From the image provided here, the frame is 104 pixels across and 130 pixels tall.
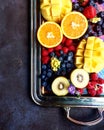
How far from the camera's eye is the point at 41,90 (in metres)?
1.60

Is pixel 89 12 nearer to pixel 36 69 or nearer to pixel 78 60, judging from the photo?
pixel 78 60

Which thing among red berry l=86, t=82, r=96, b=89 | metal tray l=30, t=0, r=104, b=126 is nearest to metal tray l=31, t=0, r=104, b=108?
metal tray l=30, t=0, r=104, b=126

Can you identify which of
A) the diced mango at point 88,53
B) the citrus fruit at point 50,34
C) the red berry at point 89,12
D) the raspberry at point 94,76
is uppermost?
the red berry at point 89,12

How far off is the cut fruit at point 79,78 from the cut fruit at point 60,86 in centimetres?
3

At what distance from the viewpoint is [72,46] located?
1.57m

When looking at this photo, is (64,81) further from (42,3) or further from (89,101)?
(42,3)

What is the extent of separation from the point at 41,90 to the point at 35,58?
0.13 meters

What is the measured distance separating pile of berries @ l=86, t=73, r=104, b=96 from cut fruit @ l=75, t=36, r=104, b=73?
0.02 metres

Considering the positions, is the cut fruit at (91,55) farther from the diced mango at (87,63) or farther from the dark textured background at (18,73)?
the dark textured background at (18,73)

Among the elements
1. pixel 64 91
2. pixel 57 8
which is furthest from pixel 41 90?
pixel 57 8

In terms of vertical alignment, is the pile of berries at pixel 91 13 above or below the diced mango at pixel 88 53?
above

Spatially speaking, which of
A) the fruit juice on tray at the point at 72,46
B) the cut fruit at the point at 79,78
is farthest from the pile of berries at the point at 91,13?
the cut fruit at the point at 79,78

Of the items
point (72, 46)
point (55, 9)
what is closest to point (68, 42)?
point (72, 46)

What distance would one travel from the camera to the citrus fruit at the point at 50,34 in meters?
1.56
